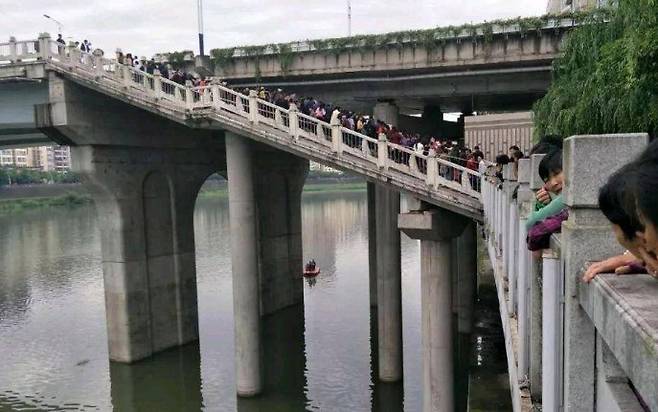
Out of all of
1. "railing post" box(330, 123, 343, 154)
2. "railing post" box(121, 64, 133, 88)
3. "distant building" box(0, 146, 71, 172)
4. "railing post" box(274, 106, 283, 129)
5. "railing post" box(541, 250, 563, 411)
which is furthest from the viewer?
"distant building" box(0, 146, 71, 172)

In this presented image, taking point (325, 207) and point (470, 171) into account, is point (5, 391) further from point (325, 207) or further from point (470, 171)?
point (325, 207)

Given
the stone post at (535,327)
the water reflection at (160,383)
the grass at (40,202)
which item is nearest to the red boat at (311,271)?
the water reflection at (160,383)

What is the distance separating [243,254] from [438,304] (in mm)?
6123

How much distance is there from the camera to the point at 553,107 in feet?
44.0

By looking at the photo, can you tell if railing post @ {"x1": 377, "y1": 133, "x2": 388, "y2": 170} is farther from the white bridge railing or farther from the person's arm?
the person's arm

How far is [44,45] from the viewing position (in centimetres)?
2016

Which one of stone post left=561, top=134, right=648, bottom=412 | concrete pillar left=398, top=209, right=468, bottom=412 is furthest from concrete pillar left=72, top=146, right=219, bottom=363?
stone post left=561, top=134, right=648, bottom=412

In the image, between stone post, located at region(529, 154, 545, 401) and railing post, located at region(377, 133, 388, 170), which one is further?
railing post, located at region(377, 133, 388, 170)

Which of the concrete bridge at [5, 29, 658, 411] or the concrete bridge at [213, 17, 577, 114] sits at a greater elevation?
the concrete bridge at [213, 17, 577, 114]

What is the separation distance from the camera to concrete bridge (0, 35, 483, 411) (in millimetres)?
15203

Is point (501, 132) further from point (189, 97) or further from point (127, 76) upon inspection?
point (127, 76)

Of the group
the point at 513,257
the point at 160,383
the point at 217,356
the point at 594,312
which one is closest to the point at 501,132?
the point at 217,356

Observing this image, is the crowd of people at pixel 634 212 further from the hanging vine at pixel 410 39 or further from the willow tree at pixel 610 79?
the hanging vine at pixel 410 39

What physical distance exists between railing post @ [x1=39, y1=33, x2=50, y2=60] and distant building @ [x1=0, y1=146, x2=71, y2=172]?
136480mm
